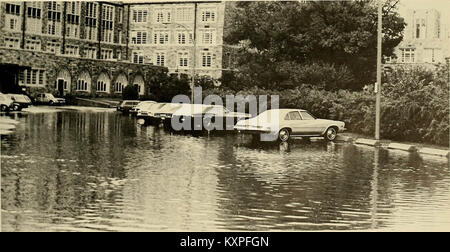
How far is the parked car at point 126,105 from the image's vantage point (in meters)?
17.2

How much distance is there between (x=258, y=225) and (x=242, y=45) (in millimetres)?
12095

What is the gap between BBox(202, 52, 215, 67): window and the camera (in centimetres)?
1558

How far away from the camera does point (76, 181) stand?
1002 centimetres

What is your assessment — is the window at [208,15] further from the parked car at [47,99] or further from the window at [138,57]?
the parked car at [47,99]

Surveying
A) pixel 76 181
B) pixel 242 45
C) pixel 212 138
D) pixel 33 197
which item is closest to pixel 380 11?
pixel 242 45

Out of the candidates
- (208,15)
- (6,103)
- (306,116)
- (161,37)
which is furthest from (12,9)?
Result: (306,116)

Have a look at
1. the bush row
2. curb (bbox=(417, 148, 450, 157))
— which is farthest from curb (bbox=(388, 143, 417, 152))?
curb (bbox=(417, 148, 450, 157))

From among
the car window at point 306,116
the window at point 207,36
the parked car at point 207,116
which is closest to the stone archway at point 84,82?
the parked car at point 207,116

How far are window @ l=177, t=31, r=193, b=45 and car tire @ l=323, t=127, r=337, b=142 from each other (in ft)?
14.8

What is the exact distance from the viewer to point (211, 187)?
32.9 feet

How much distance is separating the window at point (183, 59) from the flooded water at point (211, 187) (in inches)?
81.4

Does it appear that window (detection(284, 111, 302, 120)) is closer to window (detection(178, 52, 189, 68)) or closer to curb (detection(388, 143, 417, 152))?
curb (detection(388, 143, 417, 152))

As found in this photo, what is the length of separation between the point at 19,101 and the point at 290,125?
23.5ft

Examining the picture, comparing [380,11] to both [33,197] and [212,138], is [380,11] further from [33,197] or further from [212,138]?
[33,197]
